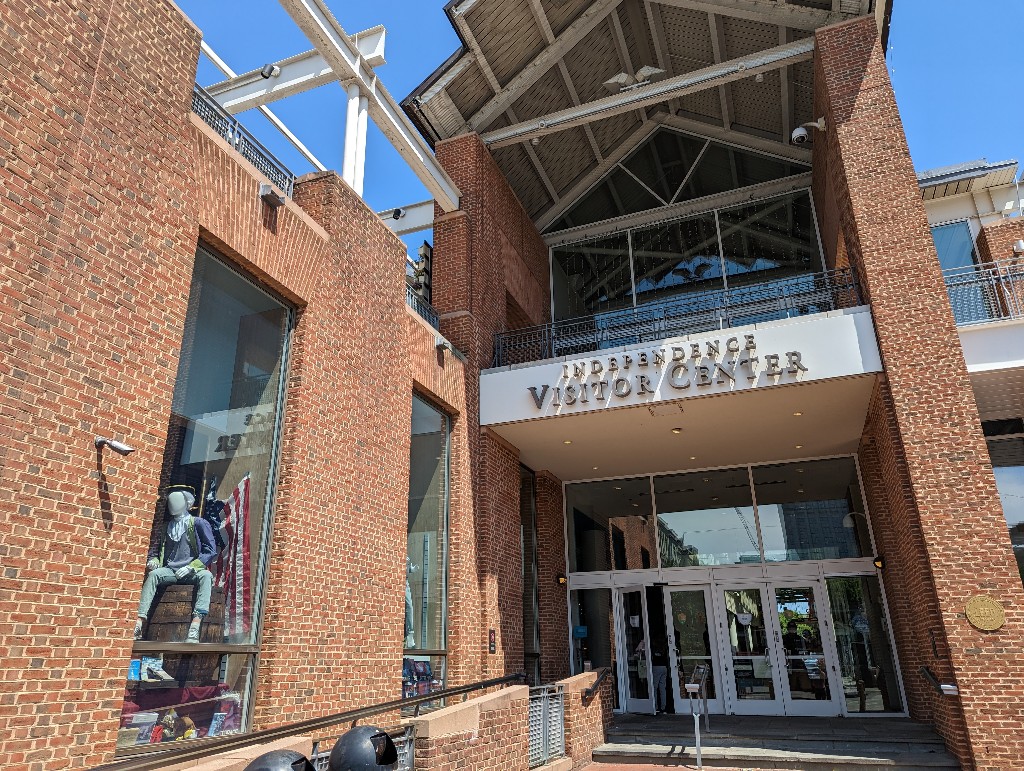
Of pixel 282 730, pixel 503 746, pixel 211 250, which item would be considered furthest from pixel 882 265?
pixel 282 730

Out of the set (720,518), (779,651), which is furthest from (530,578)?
(779,651)

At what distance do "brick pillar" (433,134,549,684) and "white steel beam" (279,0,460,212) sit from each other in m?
1.13

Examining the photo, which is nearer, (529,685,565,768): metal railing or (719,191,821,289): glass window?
(529,685,565,768): metal railing

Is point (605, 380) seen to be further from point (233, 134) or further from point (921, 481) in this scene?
point (233, 134)

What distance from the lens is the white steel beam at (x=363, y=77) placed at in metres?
8.98

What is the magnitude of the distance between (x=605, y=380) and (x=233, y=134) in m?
6.51

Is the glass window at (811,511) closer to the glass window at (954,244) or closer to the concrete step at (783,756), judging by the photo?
the concrete step at (783,756)

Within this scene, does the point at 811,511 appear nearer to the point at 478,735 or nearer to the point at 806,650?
the point at 806,650

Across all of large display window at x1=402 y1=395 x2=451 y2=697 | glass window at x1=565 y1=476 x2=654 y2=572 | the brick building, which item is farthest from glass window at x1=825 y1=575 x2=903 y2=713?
large display window at x1=402 y1=395 x2=451 y2=697

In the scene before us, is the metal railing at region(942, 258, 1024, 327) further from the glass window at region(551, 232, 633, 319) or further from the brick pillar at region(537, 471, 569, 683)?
the brick pillar at region(537, 471, 569, 683)

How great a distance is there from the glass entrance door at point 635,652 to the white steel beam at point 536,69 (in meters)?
10.4

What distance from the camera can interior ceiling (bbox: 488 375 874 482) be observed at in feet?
36.5

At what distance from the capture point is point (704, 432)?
500 inches

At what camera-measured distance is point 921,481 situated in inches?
367
